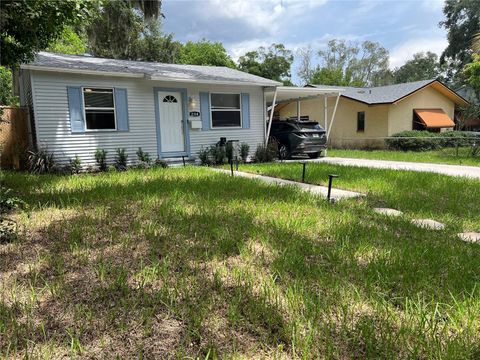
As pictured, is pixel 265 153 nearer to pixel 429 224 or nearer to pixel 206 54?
pixel 429 224

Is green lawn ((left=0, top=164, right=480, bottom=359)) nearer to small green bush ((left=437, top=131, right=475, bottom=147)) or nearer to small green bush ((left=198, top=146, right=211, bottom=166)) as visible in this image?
small green bush ((left=198, top=146, right=211, bottom=166))

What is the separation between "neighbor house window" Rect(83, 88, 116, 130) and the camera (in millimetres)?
10688

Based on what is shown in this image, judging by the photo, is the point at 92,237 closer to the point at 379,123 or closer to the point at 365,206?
the point at 365,206

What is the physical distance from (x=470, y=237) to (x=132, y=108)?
9.90 meters

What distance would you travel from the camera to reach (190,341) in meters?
2.14

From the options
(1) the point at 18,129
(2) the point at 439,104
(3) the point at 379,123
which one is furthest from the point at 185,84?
(2) the point at 439,104

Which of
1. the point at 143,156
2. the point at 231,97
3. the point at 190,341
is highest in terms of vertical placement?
the point at 231,97

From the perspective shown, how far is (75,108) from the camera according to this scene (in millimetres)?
10320

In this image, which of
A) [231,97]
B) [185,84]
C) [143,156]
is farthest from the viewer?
[231,97]

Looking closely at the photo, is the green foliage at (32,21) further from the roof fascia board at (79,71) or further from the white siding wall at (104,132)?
the white siding wall at (104,132)

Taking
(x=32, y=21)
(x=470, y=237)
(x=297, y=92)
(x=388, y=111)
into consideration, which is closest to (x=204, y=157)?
(x=297, y=92)

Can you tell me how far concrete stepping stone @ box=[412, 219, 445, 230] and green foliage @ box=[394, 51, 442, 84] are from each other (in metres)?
50.9

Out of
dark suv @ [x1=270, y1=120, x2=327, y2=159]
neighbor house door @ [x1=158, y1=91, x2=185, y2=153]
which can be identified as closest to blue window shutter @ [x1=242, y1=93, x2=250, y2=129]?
dark suv @ [x1=270, y1=120, x2=327, y2=159]

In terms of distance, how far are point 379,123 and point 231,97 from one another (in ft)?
34.8
